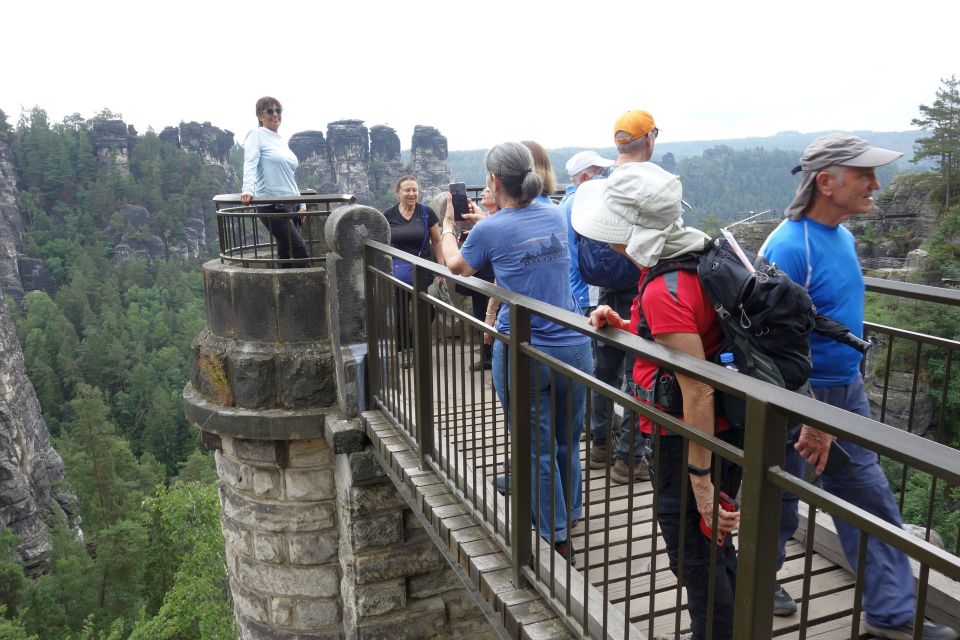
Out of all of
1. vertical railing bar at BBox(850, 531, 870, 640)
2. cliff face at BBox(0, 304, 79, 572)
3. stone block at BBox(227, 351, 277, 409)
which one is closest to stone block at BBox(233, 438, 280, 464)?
stone block at BBox(227, 351, 277, 409)

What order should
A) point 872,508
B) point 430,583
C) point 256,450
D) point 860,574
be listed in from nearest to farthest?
point 860,574
point 872,508
point 430,583
point 256,450

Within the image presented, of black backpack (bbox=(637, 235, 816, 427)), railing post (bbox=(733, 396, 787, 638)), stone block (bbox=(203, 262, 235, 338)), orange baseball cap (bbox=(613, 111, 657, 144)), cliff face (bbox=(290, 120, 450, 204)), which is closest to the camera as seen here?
railing post (bbox=(733, 396, 787, 638))

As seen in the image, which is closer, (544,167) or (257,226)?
(544,167)

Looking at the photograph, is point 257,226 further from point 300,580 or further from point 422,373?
point 300,580

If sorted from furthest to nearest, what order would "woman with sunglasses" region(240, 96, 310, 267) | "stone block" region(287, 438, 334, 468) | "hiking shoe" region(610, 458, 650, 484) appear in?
"woman with sunglasses" region(240, 96, 310, 267), "stone block" region(287, 438, 334, 468), "hiking shoe" region(610, 458, 650, 484)

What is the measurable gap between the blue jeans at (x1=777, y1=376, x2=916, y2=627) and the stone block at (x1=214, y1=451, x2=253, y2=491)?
399 cm

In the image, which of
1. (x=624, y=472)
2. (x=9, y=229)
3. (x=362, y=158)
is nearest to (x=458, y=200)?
(x=624, y=472)

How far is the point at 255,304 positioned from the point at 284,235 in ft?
2.10

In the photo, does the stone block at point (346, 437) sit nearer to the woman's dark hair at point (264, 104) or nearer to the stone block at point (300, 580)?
the stone block at point (300, 580)

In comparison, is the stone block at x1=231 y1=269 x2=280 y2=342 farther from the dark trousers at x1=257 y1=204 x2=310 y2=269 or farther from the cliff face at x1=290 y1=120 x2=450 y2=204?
the cliff face at x1=290 y1=120 x2=450 y2=204

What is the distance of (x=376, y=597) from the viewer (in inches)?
201

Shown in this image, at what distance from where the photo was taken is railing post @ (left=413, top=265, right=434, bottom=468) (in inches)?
144

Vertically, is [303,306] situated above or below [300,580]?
above

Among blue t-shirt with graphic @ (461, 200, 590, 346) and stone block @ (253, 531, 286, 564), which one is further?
stone block @ (253, 531, 286, 564)
